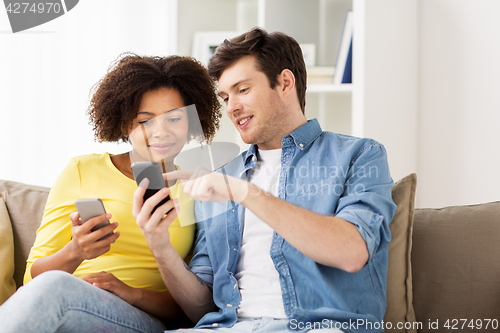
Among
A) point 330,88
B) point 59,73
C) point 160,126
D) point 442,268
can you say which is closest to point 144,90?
point 160,126

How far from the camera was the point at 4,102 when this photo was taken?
73.0 inches

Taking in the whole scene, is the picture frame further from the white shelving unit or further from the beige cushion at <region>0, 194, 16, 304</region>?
the beige cushion at <region>0, 194, 16, 304</region>

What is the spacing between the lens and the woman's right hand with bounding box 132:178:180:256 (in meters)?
0.81

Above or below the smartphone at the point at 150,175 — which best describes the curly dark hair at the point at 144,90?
above

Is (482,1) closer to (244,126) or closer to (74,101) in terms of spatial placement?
(244,126)

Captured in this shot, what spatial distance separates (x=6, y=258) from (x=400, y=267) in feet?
3.53

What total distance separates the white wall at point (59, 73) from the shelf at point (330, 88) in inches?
25.9

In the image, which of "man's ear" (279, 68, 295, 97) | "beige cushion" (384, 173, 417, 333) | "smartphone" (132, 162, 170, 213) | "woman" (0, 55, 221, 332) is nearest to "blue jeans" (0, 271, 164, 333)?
"woman" (0, 55, 221, 332)

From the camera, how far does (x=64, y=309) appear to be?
0.81m

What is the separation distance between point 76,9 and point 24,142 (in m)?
0.65

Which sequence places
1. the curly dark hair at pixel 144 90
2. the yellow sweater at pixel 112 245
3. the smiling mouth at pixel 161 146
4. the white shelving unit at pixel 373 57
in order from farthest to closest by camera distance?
1. the white shelving unit at pixel 373 57
2. the yellow sweater at pixel 112 245
3. the curly dark hair at pixel 144 90
4. the smiling mouth at pixel 161 146

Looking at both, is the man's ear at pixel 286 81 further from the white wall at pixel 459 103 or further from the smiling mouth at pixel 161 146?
the white wall at pixel 459 103

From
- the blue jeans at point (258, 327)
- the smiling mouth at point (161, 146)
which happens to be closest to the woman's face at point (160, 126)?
the smiling mouth at point (161, 146)

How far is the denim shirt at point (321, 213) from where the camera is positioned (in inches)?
35.5
